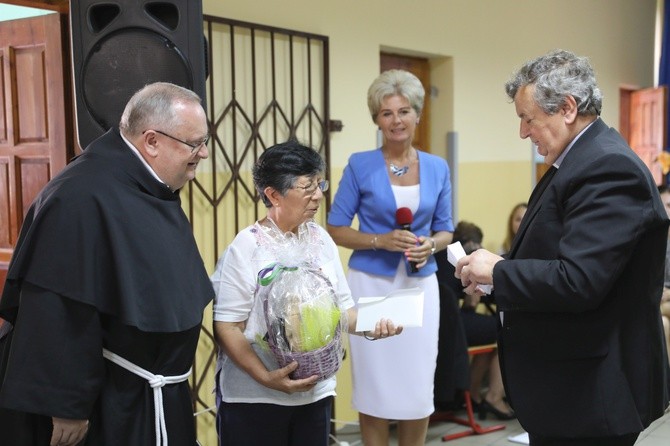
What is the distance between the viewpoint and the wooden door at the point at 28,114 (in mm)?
2816

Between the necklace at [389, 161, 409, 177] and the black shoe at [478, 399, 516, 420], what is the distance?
196 centimetres

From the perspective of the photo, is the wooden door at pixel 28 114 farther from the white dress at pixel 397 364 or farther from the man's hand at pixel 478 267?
the man's hand at pixel 478 267

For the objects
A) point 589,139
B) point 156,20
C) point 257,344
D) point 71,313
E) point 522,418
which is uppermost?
point 156,20

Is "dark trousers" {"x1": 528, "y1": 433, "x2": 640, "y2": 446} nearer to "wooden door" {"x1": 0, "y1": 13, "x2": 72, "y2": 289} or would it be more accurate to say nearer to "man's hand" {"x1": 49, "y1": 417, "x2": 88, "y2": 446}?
"man's hand" {"x1": 49, "y1": 417, "x2": 88, "y2": 446}

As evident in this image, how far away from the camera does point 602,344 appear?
178 cm

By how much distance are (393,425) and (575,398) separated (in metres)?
2.42

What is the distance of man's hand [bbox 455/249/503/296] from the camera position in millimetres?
1859

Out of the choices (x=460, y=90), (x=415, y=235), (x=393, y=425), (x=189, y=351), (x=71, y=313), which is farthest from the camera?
(x=460, y=90)

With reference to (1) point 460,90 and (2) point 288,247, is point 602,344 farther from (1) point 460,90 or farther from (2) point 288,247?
(1) point 460,90

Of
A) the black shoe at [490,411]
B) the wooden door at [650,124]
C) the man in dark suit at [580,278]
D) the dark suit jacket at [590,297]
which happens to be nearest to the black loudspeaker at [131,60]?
the man in dark suit at [580,278]

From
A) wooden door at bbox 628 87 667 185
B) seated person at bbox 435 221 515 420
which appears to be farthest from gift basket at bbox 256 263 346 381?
wooden door at bbox 628 87 667 185

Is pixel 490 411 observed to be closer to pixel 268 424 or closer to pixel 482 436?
pixel 482 436

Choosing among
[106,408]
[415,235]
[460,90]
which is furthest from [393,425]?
[106,408]

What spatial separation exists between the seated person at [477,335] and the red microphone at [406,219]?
4.35ft
